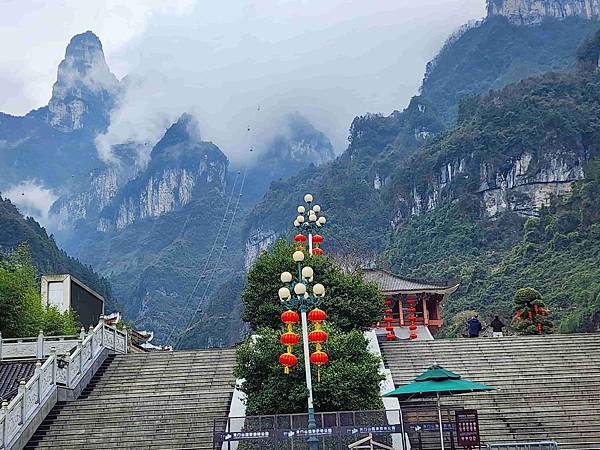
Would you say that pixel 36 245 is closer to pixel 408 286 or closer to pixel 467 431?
pixel 408 286

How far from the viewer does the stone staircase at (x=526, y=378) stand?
43.6 feet

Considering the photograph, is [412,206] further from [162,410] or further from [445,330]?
[162,410]

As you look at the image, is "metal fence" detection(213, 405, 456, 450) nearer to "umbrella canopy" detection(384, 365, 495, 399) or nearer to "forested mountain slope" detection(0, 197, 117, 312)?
"umbrella canopy" detection(384, 365, 495, 399)

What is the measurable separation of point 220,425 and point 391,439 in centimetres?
355

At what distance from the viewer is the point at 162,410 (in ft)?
49.2

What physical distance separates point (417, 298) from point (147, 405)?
17.8 metres

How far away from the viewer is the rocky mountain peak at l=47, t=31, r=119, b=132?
182 m

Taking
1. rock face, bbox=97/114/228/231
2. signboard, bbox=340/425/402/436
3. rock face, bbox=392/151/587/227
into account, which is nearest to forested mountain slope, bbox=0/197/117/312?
rock face, bbox=392/151/587/227

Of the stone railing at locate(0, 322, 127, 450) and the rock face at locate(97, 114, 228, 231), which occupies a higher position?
the rock face at locate(97, 114, 228, 231)

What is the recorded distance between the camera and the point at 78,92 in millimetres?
183750

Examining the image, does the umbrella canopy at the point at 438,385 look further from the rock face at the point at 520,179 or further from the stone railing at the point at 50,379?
the rock face at the point at 520,179

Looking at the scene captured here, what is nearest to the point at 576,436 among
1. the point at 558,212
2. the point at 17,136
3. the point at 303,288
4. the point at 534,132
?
the point at 303,288

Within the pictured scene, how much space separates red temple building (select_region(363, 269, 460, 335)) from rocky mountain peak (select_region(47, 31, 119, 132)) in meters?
164

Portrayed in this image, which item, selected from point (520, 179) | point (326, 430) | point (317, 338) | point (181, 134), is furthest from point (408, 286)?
point (181, 134)
